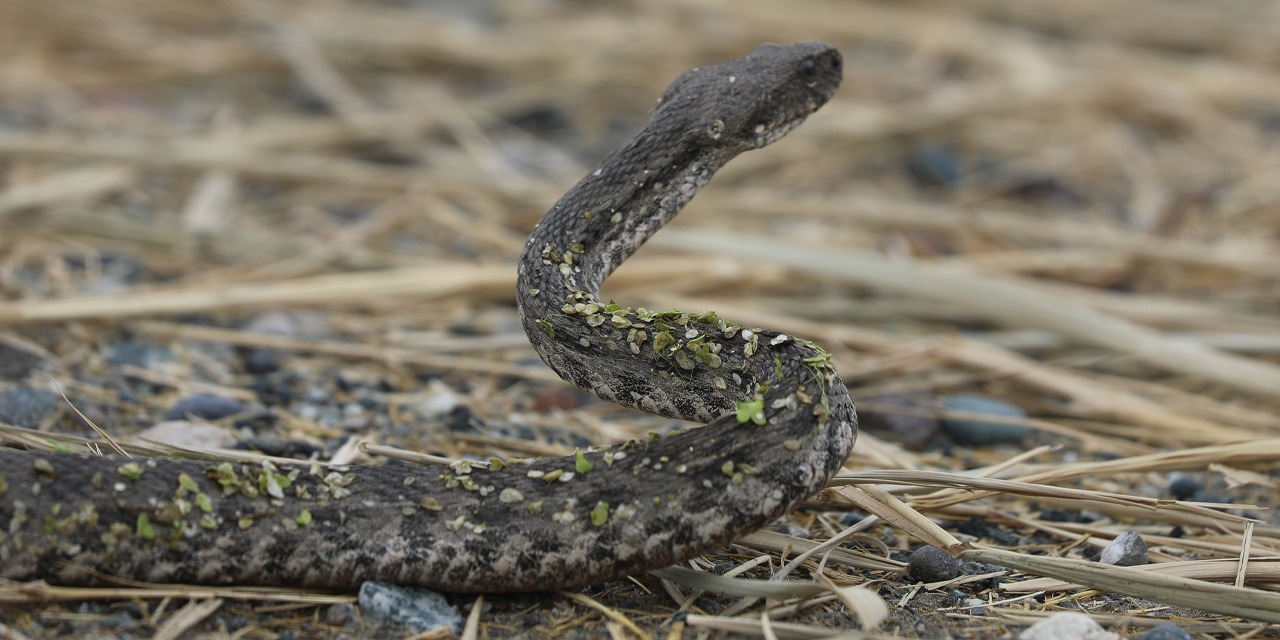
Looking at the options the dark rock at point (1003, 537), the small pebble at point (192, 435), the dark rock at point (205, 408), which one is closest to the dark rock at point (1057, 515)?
the dark rock at point (1003, 537)

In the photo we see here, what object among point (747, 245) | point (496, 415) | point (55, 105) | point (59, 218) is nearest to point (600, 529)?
point (496, 415)

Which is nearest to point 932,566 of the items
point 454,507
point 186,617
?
point 454,507

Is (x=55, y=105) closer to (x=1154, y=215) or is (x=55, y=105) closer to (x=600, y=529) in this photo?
(x=600, y=529)

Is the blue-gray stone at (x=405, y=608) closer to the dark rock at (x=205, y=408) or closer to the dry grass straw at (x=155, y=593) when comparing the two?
the dry grass straw at (x=155, y=593)

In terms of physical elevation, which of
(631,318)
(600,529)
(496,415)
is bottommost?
(496,415)

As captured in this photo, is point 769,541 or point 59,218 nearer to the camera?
point 769,541

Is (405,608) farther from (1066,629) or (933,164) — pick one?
(933,164)
